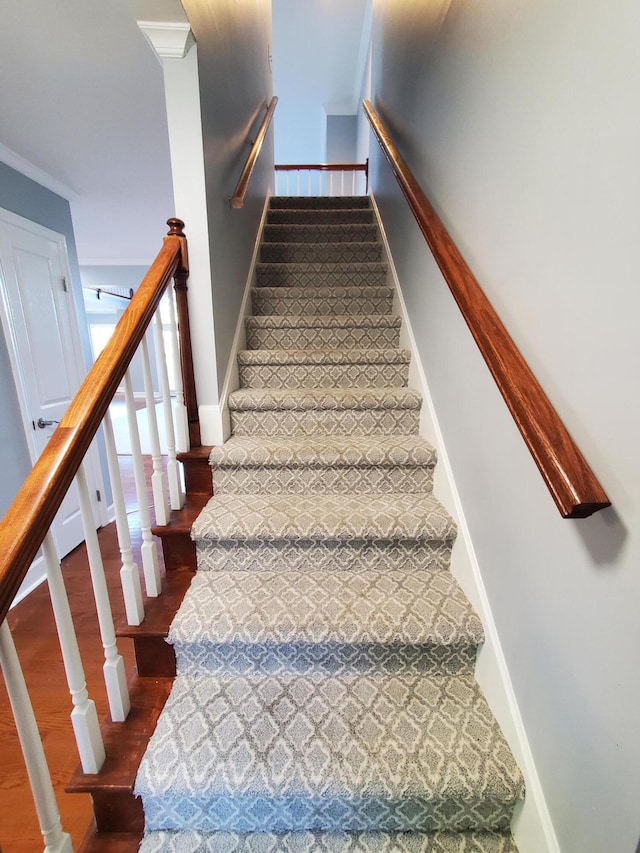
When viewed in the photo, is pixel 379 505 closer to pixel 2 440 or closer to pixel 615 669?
pixel 615 669

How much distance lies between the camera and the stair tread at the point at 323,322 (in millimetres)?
2109

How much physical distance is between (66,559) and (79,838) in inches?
71.8

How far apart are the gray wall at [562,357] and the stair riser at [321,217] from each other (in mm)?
1905

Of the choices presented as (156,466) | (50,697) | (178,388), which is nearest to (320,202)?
(178,388)

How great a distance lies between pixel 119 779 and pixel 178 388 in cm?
112

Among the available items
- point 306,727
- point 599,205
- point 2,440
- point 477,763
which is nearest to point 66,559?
point 2,440

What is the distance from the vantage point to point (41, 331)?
7.70ft

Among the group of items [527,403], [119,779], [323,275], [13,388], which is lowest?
[119,779]

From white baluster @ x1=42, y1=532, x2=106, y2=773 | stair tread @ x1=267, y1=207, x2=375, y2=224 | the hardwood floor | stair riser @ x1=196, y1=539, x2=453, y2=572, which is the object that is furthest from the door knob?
stair tread @ x1=267, y1=207, x2=375, y2=224

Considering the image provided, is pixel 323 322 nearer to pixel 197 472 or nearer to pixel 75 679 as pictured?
pixel 197 472

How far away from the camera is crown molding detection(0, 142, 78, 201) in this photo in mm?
2006

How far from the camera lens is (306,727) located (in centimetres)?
94

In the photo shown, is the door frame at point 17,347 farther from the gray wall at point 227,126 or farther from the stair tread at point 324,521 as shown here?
the stair tread at point 324,521

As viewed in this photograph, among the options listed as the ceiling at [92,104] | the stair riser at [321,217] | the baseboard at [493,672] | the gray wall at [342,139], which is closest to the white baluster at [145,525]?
the baseboard at [493,672]
